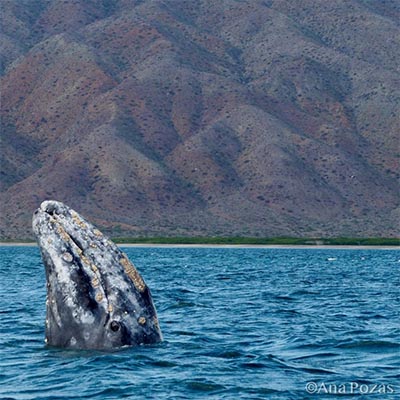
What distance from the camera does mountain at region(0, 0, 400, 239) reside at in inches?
5153

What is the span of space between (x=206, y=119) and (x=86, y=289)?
13953 cm

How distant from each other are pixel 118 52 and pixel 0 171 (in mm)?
44968

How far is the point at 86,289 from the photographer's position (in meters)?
14.6

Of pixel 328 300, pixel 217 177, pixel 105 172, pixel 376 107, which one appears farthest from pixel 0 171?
pixel 328 300

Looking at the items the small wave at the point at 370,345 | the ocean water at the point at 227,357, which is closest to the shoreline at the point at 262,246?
the ocean water at the point at 227,357

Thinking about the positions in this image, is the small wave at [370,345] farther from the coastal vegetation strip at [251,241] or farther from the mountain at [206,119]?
the mountain at [206,119]

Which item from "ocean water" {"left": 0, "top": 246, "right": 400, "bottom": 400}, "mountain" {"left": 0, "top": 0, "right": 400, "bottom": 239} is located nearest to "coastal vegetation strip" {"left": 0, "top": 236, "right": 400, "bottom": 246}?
"mountain" {"left": 0, "top": 0, "right": 400, "bottom": 239}

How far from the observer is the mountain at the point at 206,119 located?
131 meters

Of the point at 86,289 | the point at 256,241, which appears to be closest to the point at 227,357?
the point at 86,289

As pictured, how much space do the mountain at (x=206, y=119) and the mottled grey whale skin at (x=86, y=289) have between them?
108 m

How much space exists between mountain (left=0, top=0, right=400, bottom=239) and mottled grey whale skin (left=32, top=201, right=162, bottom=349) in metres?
108

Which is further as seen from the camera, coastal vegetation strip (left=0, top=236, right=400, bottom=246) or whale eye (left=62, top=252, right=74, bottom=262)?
→ coastal vegetation strip (left=0, top=236, right=400, bottom=246)

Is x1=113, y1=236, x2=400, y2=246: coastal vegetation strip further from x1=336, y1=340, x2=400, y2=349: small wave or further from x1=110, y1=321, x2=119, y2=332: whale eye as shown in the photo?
x1=110, y1=321, x2=119, y2=332: whale eye

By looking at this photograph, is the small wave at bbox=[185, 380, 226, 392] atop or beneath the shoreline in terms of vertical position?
atop
